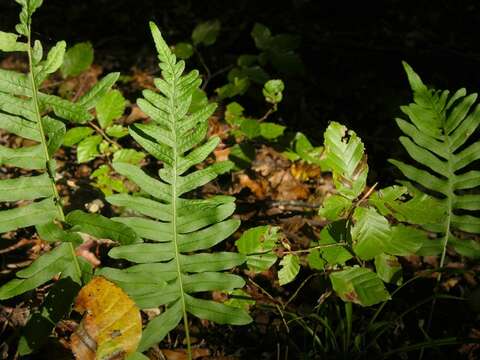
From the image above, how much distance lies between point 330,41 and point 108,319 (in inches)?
126

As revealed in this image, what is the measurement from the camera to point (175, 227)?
1593 millimetres

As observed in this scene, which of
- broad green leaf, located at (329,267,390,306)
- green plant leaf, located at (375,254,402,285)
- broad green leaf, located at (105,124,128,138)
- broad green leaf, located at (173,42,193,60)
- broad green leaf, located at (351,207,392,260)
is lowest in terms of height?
green plant leaf, located at (375,254,402,285)

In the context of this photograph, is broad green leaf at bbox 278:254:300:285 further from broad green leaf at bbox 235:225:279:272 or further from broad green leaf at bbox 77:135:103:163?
broad green leaf at bbox 77:135:103:163

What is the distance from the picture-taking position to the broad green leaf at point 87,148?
2.37 m

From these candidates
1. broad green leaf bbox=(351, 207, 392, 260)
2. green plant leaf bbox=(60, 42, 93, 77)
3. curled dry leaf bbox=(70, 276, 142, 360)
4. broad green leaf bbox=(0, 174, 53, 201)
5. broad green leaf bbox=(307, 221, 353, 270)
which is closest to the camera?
curled dry leaf bbox=(70, 276, 142, 360)

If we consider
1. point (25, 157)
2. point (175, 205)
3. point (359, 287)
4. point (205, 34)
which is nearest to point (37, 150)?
point (25, 157)

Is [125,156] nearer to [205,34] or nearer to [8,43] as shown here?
[8,43]

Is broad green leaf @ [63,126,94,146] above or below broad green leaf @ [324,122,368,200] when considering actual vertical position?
above

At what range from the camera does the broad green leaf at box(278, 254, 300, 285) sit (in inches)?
68.1

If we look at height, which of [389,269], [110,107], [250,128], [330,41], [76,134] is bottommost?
[389,269]

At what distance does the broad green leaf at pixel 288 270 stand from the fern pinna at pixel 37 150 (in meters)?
0.62

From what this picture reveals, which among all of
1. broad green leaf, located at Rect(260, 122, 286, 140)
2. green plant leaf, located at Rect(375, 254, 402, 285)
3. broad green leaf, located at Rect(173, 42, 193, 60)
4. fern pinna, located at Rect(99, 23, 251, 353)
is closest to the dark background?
broad green leaf, located at Rect(260, 122, 286, 140)

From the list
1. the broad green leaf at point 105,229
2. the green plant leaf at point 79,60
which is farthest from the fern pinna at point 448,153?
the green plant leaf at point 79,60

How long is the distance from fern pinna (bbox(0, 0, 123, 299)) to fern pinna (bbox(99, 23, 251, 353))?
0.14 meters
